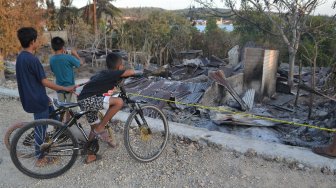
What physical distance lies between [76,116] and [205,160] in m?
1.69

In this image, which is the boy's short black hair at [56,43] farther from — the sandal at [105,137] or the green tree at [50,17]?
the green tree at [50,17]

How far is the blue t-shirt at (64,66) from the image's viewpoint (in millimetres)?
4246

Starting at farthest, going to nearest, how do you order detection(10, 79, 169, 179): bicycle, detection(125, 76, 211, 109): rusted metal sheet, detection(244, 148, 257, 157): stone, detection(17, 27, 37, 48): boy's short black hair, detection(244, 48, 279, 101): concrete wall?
detection(244, 48, 279, 101): concrete wall, detection(125, 76, 211, 109): rusted metal sheet, detection(244, 148, 257, 157): stone, detection(10, 79, 169, 179): bicycle, detection(17, 27, 37, 48): boy's short black hair

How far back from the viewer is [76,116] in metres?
3.58

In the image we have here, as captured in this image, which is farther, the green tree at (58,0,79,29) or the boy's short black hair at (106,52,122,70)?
the green tree at (58,0,79,29)

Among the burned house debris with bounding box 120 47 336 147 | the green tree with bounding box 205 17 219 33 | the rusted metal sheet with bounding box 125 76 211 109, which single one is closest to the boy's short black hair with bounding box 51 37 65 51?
the burned house debris with bounding box 120 47 336 147

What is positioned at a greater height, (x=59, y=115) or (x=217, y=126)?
(x=59, y=115)

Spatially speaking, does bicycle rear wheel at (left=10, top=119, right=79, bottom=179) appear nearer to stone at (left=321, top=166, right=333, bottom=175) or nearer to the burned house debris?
the burned house debris

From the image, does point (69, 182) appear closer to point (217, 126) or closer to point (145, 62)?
point (217, 126)

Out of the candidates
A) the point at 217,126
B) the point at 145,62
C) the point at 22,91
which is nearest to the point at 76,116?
the point at 22,91

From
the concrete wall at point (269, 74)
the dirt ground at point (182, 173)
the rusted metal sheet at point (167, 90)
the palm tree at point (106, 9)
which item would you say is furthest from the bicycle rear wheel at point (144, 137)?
the palm tree at point (106, 9)

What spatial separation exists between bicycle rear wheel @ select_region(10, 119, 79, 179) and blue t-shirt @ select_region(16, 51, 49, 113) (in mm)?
266

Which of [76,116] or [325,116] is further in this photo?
[325,116]

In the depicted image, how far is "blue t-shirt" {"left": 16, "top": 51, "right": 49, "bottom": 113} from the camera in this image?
3330mm
